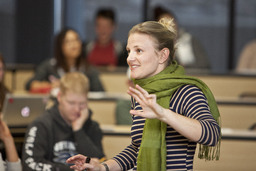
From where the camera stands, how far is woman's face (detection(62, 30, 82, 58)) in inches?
193

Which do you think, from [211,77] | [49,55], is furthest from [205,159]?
[49,55]

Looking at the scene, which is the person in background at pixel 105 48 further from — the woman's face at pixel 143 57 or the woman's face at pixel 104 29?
the woman's face at pixel 143 57

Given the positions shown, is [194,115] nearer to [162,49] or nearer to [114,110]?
[162,49]

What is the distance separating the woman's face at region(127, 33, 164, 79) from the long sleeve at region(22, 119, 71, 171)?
1.23 m

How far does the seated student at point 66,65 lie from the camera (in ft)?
15.9

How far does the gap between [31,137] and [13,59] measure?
5.30 metres

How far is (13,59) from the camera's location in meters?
7.88

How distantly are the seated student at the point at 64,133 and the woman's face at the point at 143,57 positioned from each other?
1241 mm

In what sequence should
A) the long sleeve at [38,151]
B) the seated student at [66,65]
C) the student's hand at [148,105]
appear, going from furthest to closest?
the seated student at [66,65] < the long sleeve at [38,151] < the student's hand at [148,105]

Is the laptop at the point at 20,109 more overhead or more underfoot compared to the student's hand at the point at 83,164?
more underfoot

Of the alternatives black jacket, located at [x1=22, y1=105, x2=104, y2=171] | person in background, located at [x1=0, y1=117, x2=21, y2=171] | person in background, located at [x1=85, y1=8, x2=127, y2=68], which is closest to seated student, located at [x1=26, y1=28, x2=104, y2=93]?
person in background, located at [x1=85, y1=8, x2=127, y2=68]

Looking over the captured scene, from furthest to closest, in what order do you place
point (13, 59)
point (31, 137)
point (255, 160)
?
point (13, 59), point (31, 137), point (255, 160)

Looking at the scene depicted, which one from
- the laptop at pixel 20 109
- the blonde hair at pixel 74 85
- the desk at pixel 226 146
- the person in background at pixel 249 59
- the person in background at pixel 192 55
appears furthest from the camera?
the person in background at pixel 249 59

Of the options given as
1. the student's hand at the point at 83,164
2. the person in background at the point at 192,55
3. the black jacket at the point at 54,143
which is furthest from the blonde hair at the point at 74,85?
the person in background at the point at 192,55
